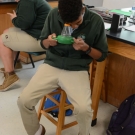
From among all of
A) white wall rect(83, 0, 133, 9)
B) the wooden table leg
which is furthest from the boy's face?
white wall rect(83, 0, 133, 9)

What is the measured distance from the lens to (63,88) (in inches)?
60.5

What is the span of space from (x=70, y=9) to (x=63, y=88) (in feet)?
1.67

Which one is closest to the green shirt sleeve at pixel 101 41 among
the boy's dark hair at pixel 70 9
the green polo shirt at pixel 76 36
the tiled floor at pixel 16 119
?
the green polo shirt at pixel 76 36

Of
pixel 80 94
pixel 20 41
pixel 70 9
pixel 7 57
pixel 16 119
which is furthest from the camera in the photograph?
pixel 7 57

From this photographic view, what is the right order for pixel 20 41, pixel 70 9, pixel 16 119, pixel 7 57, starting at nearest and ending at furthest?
pixel 70 9 < pixel 16 119 < pixel 20 41 < pixel 7 57

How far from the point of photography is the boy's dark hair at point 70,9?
4.38 feet

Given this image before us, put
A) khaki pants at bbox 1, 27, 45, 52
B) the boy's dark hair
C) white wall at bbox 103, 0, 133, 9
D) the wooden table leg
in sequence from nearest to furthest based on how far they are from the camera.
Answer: the boy's dark hair
the wooden table leg
khaki pants at bbox 1, 27, 45, 52
white wall at bbox 103, 0, 133, 9

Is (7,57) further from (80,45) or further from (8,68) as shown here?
(80,45)

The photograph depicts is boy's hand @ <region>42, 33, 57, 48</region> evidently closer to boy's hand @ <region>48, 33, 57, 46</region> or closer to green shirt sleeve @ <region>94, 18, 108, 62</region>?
boy's hand @ <region>48, 33, 57, 46</region>

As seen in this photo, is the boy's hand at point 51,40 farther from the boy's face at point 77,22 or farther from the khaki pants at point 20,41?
the khaki pants at point 20,41

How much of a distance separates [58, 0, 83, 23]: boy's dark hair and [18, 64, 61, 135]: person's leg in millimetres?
385

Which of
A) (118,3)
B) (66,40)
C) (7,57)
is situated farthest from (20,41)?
(118,3)

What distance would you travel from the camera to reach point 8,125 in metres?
1.89

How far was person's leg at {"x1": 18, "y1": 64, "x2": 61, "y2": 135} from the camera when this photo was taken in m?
1.50
